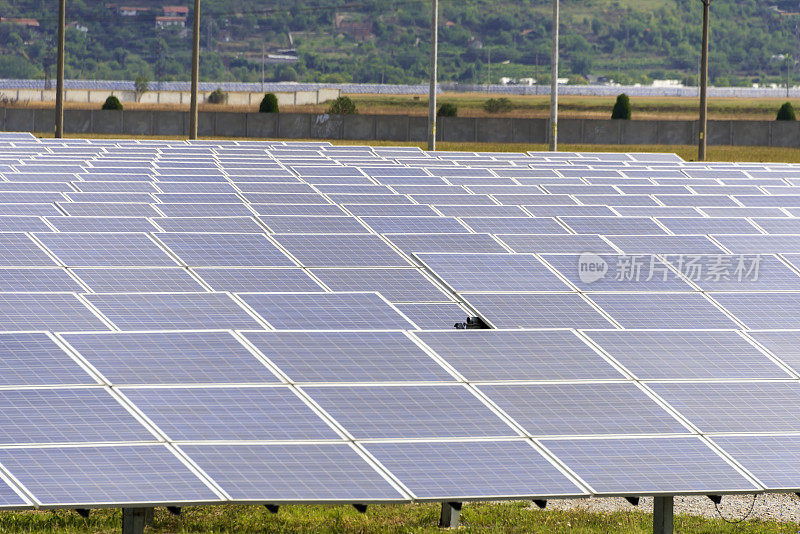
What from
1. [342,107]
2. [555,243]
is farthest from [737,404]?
[342,107]

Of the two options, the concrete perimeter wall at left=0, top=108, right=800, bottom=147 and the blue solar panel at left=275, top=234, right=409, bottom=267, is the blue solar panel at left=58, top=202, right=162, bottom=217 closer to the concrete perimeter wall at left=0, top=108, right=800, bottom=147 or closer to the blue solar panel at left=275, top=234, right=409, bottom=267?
the blue solar panel at left=275, top=234, right=409, bottom=267

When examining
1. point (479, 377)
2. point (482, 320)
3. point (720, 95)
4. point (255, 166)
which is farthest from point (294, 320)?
point (720, 95)

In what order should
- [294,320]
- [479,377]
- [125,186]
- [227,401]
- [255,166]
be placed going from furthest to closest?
1. [255,166]
2. [125,186]
3. [294,320]
4. [479,377]
5. [227,401]

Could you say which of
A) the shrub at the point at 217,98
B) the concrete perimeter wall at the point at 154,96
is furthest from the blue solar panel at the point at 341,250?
the shrub at the point at 217,98

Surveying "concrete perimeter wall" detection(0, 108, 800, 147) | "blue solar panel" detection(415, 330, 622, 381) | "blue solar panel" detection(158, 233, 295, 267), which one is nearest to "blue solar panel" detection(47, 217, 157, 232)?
"blue solar panel" detection(158, 233, 295, 267)

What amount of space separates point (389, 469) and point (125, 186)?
53.6 ft

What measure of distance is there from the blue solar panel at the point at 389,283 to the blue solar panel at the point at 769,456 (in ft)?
18.4

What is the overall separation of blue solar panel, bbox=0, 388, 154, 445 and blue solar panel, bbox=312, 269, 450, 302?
227 inches

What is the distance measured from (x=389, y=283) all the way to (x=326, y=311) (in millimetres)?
1976

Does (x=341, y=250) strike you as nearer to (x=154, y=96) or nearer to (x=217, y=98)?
(x=217, y=98)

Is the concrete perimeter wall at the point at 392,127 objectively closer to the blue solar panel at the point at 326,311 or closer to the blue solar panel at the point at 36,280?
the blue solar panel at the point at 36,280

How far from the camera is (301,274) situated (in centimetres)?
1494

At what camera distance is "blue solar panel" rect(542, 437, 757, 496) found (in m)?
8.36

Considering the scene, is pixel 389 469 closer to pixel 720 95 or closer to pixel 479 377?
pixel 479 377
